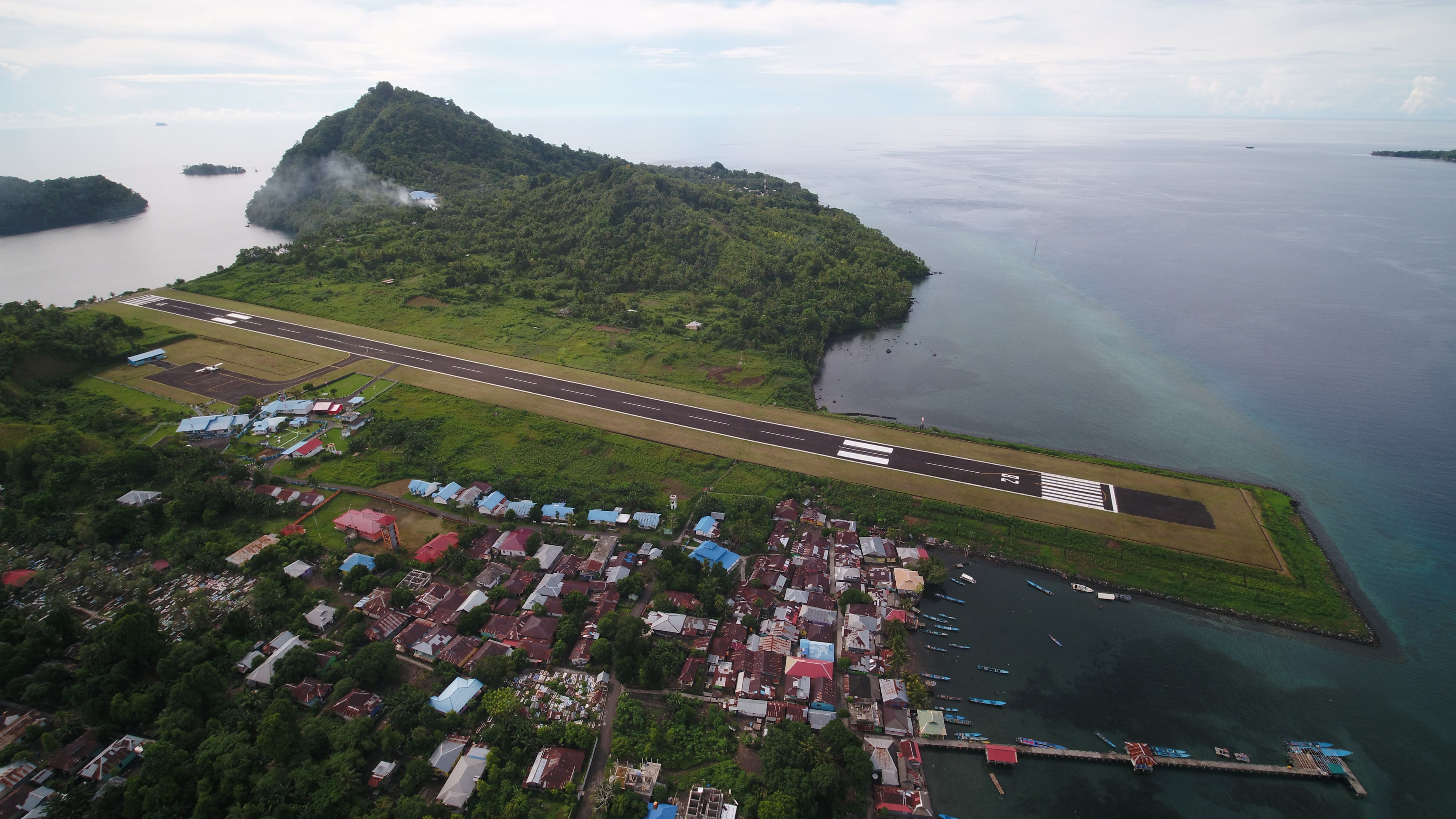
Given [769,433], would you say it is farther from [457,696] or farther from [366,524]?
[457,696]

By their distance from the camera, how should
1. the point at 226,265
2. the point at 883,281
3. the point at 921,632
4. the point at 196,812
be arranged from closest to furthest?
the point at 196,812 → the point at 921,632 → the point at 883,281 → the point at 226,265

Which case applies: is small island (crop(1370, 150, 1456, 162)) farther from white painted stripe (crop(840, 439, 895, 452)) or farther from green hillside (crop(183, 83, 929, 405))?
Answer: white painted stripe (crop(840, 439, 895, 452))

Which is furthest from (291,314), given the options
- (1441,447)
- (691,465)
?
(1441,447)

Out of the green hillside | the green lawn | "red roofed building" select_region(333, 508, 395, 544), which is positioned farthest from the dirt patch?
the green lawn

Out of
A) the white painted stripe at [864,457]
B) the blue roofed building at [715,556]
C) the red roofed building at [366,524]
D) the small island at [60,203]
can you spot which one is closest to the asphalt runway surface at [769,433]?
the white painted stripe at [864,457]

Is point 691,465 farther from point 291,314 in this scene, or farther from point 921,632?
point 291,314
